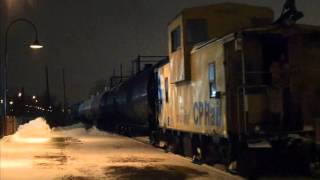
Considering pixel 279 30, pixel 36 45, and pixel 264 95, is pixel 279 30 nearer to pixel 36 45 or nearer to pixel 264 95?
pixel 264 95

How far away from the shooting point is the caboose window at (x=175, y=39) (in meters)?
19.6

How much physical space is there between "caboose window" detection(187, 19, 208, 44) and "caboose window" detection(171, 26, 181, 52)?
24.9 inches

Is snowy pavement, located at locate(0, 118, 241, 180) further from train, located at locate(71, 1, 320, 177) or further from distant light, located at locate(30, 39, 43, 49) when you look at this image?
distant light, located at locate(30, 39, 43, 49)

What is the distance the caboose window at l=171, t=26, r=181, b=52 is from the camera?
19625 millimetres

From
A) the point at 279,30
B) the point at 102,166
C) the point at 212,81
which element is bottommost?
the point at 102,166

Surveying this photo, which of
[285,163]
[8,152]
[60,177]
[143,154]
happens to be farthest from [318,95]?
[8,152]

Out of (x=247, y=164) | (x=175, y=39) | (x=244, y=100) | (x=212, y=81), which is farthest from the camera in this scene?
(x=175, y=39)

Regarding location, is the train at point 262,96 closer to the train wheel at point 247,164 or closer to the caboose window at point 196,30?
the train wheel at point 247,164

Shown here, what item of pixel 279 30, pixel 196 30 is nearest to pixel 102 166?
pixel 196 30

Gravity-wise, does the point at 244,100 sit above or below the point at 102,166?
above

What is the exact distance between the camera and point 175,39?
20.2 metres

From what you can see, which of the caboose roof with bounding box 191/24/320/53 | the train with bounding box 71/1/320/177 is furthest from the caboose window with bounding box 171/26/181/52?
the caboose roof with bounding box 191/24/320/53

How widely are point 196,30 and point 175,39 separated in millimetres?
1405

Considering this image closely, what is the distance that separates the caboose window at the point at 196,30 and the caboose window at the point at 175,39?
63cm
